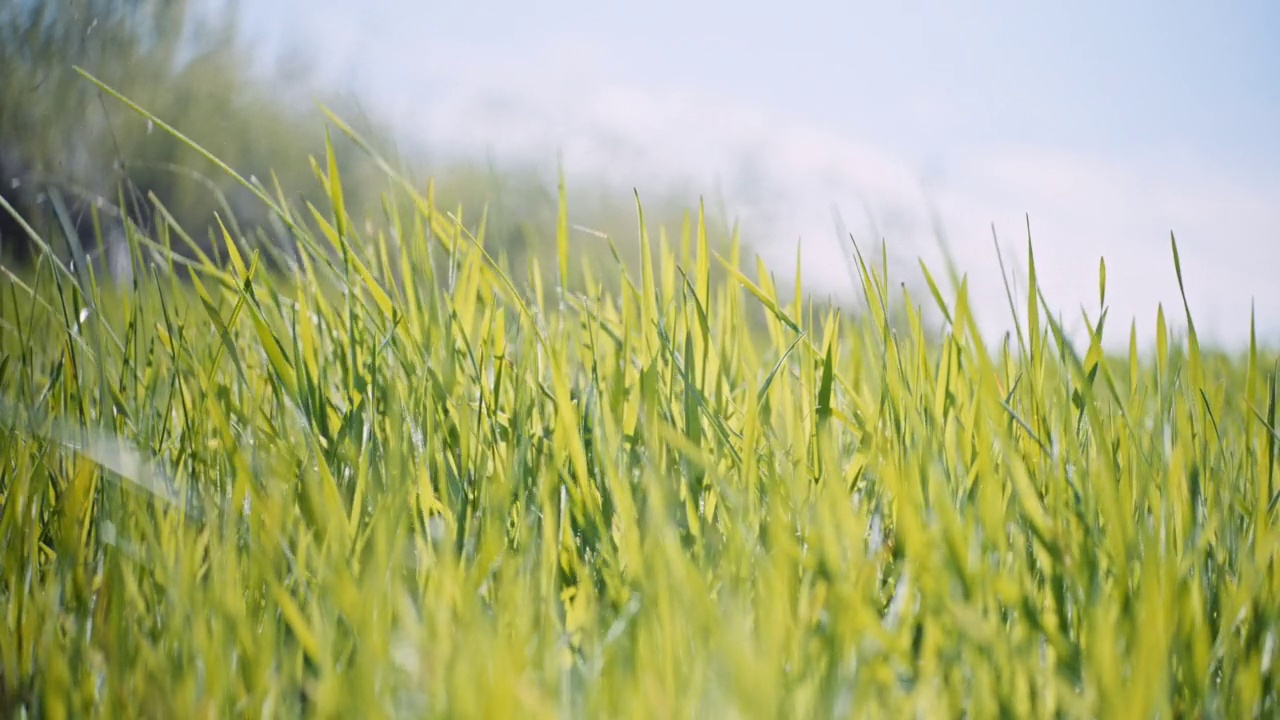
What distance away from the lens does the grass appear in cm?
47

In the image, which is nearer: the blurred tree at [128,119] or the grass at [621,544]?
the grass at [621,544]

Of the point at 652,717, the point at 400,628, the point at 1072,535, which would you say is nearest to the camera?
the point at 652,717

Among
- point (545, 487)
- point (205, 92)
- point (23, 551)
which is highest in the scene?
point (205, 92)

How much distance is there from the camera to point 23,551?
2.30 feet

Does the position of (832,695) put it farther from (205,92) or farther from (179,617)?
(205,92)

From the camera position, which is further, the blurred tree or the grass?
the blurred tree

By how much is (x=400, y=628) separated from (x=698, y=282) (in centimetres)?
56

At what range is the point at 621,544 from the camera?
67 cm

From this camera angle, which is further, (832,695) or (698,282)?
(698,282)

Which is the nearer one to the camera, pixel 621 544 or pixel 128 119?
pixel 621 544

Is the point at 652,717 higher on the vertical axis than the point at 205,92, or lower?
lower

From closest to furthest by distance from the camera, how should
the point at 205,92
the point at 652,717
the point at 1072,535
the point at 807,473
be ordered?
the point at 652,717
the point at 1072,535
the point at 807,473
the point at 205,92

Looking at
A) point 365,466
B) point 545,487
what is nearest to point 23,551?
point 365,466

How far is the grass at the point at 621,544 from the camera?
47 cm
